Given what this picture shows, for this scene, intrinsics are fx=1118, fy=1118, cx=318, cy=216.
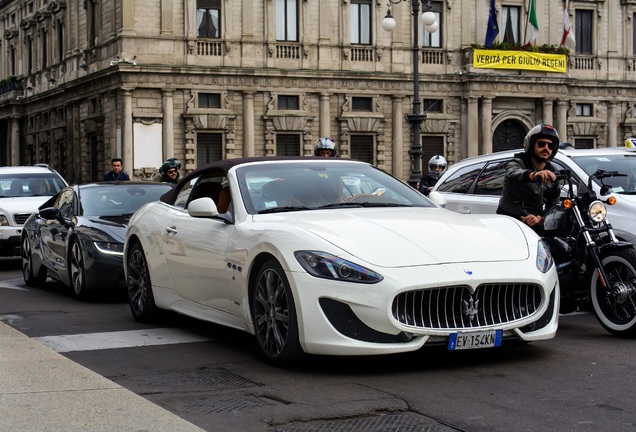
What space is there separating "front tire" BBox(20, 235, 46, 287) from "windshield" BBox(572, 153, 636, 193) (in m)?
7.22

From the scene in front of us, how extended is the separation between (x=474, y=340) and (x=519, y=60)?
39.8 m

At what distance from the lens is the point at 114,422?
5.80m

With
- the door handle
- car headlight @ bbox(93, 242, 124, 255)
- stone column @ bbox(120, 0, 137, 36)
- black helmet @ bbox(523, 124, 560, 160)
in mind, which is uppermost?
stone column @ bbox(120, 0, 137, 36)

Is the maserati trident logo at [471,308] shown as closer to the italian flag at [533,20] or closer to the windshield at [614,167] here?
the windshield at [614,167]

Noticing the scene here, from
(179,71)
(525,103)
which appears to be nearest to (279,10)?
(179,71)

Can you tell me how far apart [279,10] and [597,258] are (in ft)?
115

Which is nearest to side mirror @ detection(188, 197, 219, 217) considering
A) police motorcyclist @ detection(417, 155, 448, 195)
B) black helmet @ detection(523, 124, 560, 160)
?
black helmet @ detection(523, 124, 560, 160)

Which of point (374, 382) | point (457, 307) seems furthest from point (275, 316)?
point (457, 307)

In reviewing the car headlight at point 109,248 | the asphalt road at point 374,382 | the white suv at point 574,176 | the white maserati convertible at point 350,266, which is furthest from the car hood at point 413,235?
the car headlight at point 109,248

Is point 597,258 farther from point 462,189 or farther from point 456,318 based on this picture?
point 462,189

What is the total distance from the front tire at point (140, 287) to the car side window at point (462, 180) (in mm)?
4195

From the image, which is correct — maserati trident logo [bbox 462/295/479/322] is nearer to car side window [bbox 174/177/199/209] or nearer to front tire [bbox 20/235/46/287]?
car side window [bbox 174/177/199/209]

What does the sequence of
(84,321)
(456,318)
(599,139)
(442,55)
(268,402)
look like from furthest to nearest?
(599,139) < (442,55) < (84,321) < (456,318) < (268,402)

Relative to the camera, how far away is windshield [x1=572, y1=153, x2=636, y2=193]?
37.0ft
